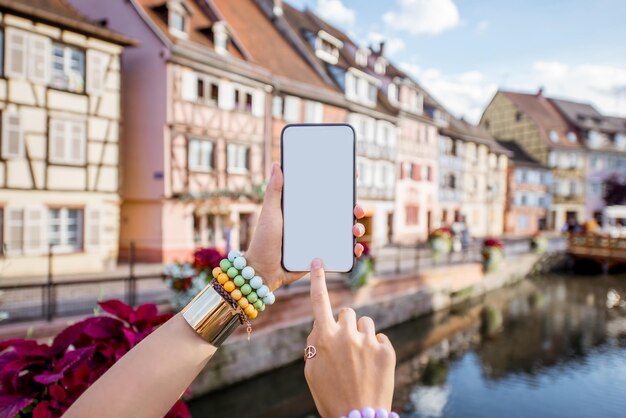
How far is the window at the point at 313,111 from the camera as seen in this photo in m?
23.5

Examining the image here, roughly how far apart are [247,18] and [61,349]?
23.7 meters

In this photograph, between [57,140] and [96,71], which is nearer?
[57,140]

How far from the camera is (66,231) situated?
1530cm

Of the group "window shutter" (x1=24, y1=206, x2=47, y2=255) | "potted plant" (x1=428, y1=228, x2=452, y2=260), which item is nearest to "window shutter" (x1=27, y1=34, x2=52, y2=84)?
"window shutter" (x1=24, y1=206, x2=47, y2=255)

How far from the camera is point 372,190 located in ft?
94.5

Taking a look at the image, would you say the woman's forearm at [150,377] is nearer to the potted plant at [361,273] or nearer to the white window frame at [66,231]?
the potted plant at [361,273]

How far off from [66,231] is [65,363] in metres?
15.0

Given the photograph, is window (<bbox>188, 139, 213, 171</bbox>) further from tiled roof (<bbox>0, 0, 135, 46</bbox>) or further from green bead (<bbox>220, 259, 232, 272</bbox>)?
green bead (<bbox>220, 259, 232, 272</bbox>)

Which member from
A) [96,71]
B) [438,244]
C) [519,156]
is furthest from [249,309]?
[519,156]

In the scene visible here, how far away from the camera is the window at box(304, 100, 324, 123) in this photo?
2353cm

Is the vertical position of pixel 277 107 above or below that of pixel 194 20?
below

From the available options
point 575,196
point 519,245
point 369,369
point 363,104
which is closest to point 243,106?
point 363,104

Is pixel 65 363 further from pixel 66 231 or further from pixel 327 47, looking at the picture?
pixel 327 47

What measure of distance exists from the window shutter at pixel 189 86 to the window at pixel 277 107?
443 cm
